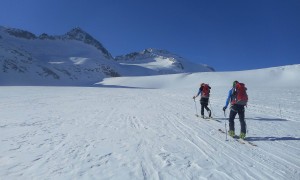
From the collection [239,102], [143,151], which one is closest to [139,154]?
[143,151]

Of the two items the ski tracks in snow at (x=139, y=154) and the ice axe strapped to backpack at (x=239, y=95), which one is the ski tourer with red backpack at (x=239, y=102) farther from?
the ski tracks in snow at (x=139, y=154)

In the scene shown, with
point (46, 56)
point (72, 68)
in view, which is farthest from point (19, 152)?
point (46, 56)

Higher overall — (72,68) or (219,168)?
(72,68)

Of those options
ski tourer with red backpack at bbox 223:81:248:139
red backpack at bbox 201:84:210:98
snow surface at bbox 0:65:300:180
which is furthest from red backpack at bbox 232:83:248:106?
red backpack at bbox 201:84:210:98

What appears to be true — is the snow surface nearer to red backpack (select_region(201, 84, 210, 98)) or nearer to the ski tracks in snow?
the ski tracks in snow

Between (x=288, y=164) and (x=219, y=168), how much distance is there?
163cm

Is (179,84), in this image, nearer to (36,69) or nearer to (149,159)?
(149,159)

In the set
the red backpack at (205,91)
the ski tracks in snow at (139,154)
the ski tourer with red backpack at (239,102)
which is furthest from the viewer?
the red backpack at (205,91)

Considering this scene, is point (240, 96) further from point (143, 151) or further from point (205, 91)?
point (205, 91)

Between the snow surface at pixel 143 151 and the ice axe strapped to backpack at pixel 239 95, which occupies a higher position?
the ice axe strapped to backpack at pixel 239 95

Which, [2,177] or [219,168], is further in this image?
[219,168]

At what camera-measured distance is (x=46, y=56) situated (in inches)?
7121

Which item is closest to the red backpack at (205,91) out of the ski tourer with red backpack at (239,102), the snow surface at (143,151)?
the snow surface at (143,151)

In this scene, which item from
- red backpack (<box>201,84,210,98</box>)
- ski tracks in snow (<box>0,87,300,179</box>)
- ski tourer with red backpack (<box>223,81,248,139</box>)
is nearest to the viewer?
ski tracks in snow (<box>0,87,300,179</box>)
